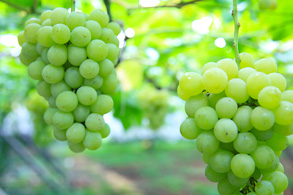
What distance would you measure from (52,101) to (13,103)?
99.2 inches

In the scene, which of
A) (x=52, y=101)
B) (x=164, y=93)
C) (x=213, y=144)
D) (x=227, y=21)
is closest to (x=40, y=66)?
(x=52, y=101)

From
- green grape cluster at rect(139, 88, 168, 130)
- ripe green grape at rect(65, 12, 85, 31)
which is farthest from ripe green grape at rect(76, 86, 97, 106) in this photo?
green grape cluster at rect(139, 88, 168, 130)

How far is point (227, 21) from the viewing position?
1.24 meters

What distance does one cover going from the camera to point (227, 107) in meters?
0.40

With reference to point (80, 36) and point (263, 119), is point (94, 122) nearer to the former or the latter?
point (80, 36)

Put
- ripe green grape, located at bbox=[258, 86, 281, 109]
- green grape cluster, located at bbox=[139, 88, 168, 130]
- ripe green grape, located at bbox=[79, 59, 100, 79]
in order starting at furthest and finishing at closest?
1. green grape cluster, located at bbox=[139, 88, 168, 130]
2. ripe green grape, located at bbox=[79, 59, 100, 79]
3. ripe green grape, located at bbox=[258, 86, 281, 109]

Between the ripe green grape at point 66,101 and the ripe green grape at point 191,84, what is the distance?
0.64ft

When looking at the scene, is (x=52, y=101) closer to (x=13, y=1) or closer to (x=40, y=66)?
(x=40, y=66)

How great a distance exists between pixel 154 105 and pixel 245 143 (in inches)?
59.7

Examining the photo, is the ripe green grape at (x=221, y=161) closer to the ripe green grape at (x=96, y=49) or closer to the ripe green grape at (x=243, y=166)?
the ripe green grape at (x=243, y=166)

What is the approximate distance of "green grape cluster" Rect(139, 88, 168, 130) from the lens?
189 centimetres

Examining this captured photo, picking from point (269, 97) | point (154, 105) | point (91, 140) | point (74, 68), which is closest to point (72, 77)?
point (74, 68)

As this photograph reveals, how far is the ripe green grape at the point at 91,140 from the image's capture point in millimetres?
504

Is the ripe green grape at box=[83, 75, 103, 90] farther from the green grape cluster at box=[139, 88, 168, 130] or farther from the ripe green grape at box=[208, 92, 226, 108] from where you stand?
the green grape cluster at box=[139, 88, 168, 130]
